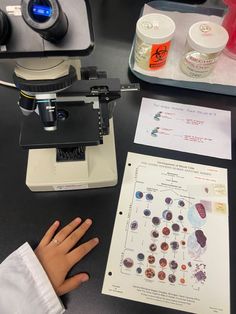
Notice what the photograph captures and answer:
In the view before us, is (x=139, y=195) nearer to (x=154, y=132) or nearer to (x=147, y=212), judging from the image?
(x=147, y=212)

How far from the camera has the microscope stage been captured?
55 centimetres

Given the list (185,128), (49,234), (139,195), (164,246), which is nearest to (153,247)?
(164,246)

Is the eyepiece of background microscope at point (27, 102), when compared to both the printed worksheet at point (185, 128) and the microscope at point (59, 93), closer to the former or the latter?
the microscope at point (59, 93)

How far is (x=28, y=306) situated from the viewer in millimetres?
571

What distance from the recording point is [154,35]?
0.70 m

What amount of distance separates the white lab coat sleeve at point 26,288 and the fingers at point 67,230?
0.21 feet

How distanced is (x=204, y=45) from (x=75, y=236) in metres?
0.56

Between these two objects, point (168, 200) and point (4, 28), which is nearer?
point (4, 28)

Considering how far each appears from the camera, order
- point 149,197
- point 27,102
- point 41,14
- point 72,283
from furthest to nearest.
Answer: point 149,197 < point 72,283 < point 27,102 < point 41,14

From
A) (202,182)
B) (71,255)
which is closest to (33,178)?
(71,255)

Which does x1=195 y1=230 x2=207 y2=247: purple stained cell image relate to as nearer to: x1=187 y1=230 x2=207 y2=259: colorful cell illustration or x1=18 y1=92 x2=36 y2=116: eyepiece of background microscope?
x1=187 y1=230 x2=207 y2=259: colorful cell illustration

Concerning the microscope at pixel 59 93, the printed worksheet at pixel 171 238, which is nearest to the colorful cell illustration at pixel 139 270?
the printed worksheet at pixel 171 238

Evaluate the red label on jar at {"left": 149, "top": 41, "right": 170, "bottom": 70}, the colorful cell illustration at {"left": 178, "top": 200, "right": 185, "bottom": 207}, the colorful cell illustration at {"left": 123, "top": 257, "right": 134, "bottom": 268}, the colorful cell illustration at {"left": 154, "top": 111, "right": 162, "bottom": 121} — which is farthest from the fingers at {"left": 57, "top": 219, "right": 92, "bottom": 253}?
the red label on jar at {"left": 149, "top": 41, "right": 170, "bottom": 70}

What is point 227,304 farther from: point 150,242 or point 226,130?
point 226,130
